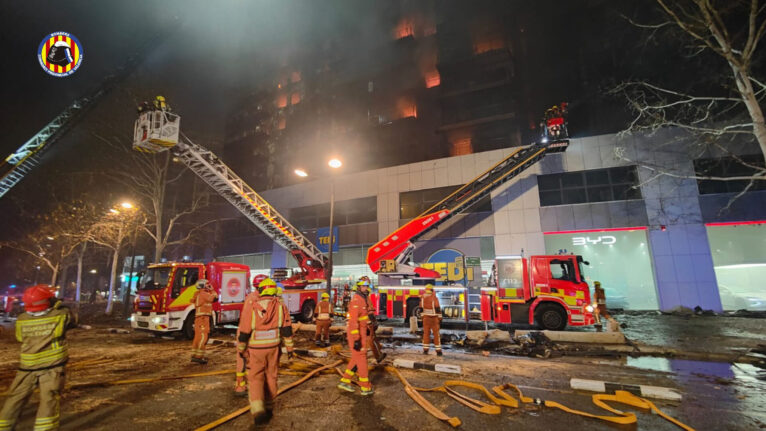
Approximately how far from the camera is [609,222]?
15.6 m

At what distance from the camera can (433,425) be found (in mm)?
3715

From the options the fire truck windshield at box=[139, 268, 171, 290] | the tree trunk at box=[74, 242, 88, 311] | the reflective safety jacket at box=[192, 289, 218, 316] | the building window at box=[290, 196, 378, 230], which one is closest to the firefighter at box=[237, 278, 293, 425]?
the reflective safety jacket at box=[192, 289, 218, 316]

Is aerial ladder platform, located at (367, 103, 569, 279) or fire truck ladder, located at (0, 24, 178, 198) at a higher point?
fire truck ladder, located at (0, 24, 178, 198)

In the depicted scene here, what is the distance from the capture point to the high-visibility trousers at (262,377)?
3.79 metres

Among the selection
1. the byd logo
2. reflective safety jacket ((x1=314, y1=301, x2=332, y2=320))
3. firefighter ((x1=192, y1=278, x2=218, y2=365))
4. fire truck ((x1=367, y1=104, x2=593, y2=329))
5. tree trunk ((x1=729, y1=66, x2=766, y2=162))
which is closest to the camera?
firefighter ((x1=192, y1=278, x2=218, y2=365))

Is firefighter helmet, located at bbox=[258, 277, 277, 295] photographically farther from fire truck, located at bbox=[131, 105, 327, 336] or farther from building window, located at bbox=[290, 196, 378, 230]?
building window, located at bbox=[290, 196, 378, 230]

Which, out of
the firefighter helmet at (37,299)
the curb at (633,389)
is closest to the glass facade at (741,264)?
the curb at (633,389)

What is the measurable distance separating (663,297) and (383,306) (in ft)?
44.7

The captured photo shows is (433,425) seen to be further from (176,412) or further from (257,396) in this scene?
(176,412)

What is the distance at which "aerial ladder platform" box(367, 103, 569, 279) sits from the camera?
1236 cm

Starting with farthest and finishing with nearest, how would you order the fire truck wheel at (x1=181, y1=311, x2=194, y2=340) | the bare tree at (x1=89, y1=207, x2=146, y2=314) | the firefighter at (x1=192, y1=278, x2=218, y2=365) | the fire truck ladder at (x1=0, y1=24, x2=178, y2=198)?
the fire truck ladder at (x1=0, y1=24, x2=178, y2=198) → the bare tree at (x1=89, y1=207, x2=146, y2=314) → the fire truck wheel at (x1=181, y1=311, x2=194, y2=340) → the firefighter at (x1=192, y1=278, x2=218, y2=365)

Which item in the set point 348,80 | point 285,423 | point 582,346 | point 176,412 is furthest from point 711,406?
point 348,80

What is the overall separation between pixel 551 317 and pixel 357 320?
316 inches

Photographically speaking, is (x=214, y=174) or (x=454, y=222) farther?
Answer: (x=454, y=222)
